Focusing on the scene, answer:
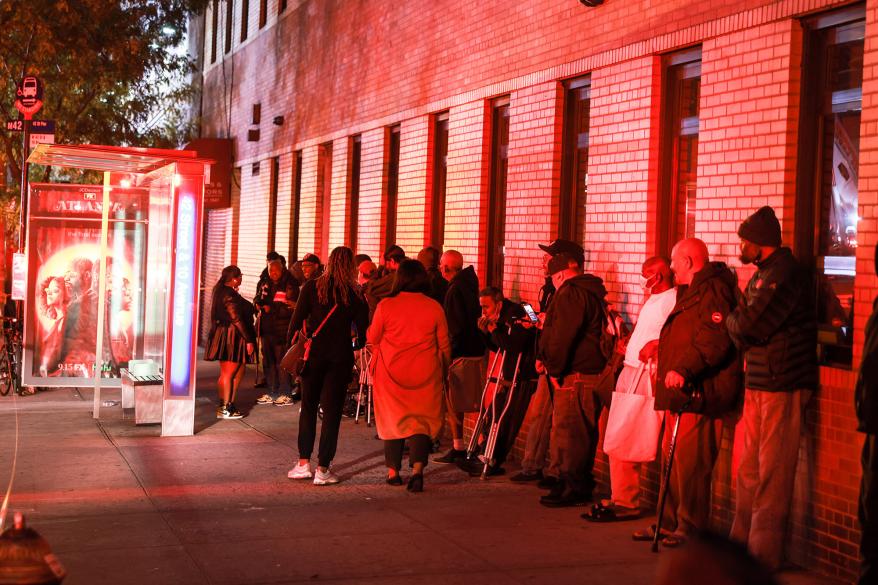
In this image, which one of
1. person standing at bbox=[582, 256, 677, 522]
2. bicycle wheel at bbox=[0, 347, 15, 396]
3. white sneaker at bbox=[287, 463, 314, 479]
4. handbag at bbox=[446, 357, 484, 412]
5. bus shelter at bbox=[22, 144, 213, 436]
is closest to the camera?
person standing at bbox=[582, 256, 677, 522]

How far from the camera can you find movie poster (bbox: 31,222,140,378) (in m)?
15.4

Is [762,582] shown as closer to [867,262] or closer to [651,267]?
[867,262]

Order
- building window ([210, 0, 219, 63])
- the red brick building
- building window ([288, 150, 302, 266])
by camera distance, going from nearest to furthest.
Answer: the red brick building < building window ([288, 150, 302, 266]) < building window ([210, 0, 219, 63])

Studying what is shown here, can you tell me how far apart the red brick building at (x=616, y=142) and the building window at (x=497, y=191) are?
26 millimetres

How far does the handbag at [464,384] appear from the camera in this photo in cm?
1070

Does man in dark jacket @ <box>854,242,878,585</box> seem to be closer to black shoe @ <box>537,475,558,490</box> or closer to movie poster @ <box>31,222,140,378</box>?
black shoe @ <box>537,475,558,490</box>

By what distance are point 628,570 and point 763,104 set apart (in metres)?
3.36

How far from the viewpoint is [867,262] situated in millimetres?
7184

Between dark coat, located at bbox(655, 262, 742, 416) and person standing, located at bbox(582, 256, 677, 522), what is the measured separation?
38 centimetres

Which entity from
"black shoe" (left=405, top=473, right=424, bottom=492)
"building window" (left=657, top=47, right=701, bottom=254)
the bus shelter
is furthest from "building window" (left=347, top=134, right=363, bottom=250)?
"building window" (left=657, top=47, right=701, bottom=254)

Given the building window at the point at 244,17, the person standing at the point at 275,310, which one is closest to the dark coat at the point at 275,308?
the person standing at the point at 275,310

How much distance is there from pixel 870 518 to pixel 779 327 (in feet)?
5.83

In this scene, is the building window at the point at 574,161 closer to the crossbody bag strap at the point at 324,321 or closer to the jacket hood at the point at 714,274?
the crossbody bag strap at the point at 324,321

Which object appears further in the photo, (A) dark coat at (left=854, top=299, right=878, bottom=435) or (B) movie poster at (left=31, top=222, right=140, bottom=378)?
(B) movie poster at (left=31, top=222, right=140, bottom=378)
